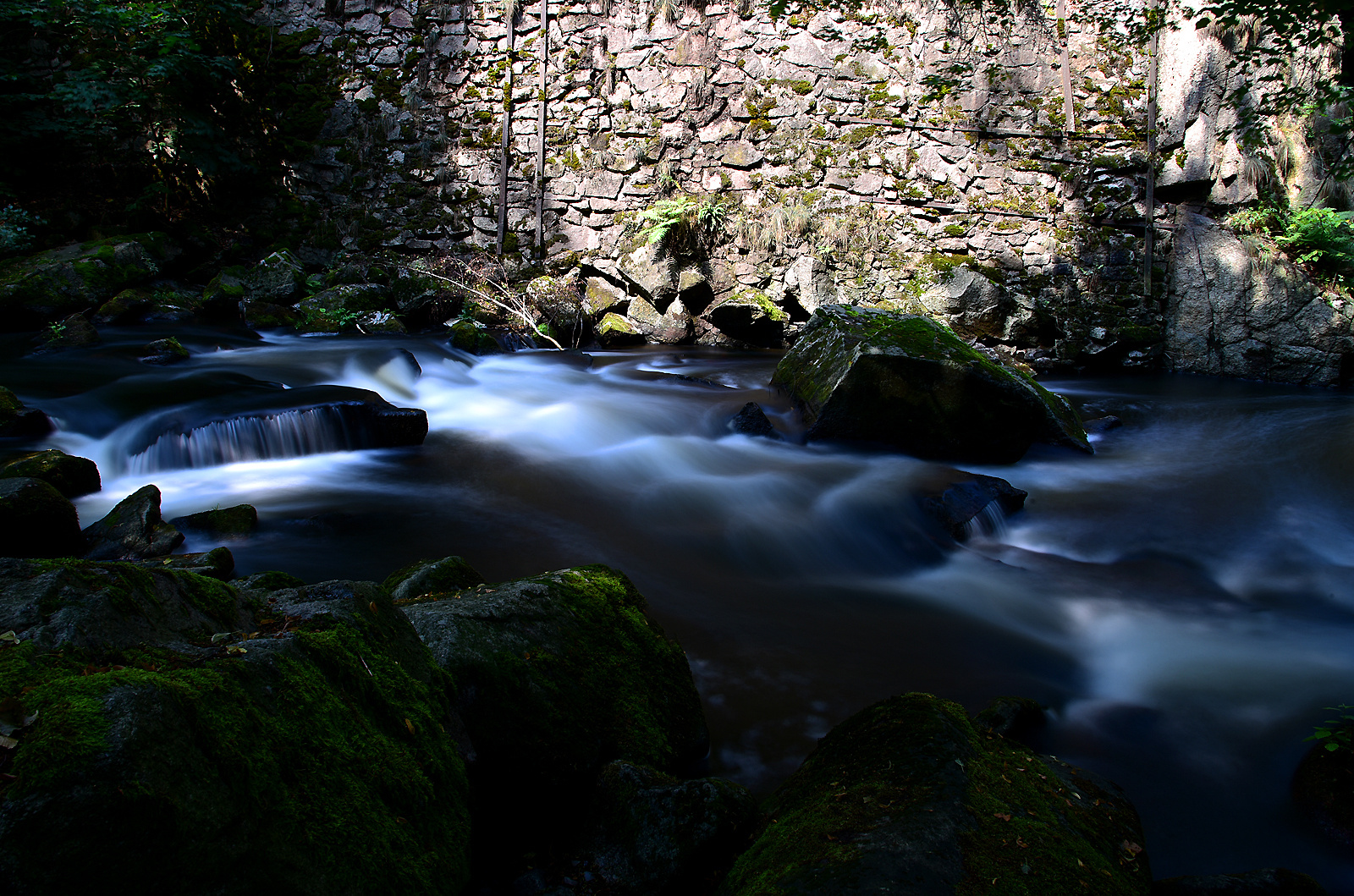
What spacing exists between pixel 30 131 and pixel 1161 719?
16984 millimetres

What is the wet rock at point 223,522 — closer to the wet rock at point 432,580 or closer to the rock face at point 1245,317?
the wet rock at point 432,580

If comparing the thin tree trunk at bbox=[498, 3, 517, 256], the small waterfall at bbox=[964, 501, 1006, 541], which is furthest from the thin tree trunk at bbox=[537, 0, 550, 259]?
the small waterfall at bbox=[964, 501, 1006, 541]

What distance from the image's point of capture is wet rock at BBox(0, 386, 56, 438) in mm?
5812

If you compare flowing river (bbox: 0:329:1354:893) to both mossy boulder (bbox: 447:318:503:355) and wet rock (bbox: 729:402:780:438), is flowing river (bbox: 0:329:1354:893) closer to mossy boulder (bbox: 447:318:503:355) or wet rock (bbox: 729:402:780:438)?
wet rock (bbox: 729:402:780:438)

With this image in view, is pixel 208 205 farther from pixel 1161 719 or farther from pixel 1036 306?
pixel 1161 719

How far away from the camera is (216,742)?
122 cm

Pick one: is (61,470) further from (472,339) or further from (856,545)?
(472,339)

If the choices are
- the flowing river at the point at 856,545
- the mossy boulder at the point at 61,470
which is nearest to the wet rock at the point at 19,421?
the flowing river at the point at 856,545

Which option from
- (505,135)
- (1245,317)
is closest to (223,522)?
(505,135)

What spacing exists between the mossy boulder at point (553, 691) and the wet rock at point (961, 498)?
2.97m

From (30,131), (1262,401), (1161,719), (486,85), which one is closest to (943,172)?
(1262,401)

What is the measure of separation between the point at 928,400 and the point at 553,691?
511 cm

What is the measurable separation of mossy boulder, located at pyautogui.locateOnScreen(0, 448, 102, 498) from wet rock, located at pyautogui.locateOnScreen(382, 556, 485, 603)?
3309 millimetres

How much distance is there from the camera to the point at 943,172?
13492 millimetres
